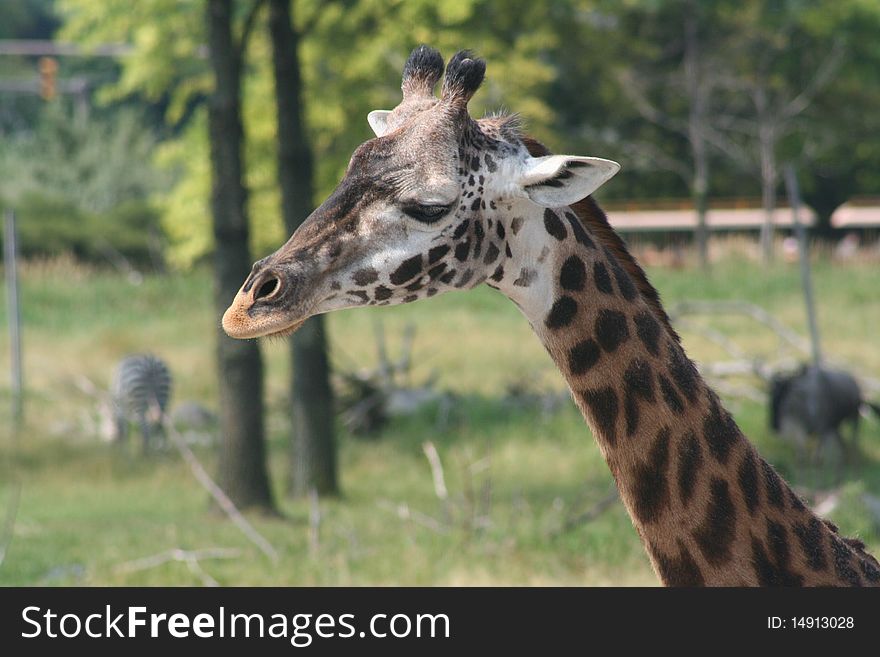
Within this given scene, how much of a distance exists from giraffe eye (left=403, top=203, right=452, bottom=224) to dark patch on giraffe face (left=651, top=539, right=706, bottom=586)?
121cm

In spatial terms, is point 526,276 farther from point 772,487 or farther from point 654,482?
point 772,487

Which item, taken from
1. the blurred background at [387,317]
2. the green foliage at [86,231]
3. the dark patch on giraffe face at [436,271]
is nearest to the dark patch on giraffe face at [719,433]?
the dark patch on giraffe face at [436,271]

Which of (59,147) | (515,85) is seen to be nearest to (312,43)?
(515,85)

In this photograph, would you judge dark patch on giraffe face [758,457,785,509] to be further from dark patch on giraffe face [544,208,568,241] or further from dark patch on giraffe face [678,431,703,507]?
dark patch on giraffe face [544,208,568,241]

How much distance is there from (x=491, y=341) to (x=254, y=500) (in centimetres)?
991

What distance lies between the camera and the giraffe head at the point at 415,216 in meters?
3.47

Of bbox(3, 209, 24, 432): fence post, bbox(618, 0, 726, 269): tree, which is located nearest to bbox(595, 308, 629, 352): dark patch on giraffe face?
bbox(3, 209, 24, 432): fence post

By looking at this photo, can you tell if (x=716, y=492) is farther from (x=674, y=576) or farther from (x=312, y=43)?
(x=312, y=43)

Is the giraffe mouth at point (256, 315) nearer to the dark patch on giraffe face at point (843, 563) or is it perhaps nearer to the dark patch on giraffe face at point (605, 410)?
the dark patch on giraffe face at point (605, 410)

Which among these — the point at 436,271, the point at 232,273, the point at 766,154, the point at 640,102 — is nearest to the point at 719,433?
the point at 436,271

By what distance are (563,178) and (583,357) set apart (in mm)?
572

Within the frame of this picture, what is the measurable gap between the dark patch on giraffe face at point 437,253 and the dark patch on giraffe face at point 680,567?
111cm

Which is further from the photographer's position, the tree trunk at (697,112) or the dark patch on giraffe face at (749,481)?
the tree trunk at (697,112)

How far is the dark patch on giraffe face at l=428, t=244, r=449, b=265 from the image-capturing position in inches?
145
